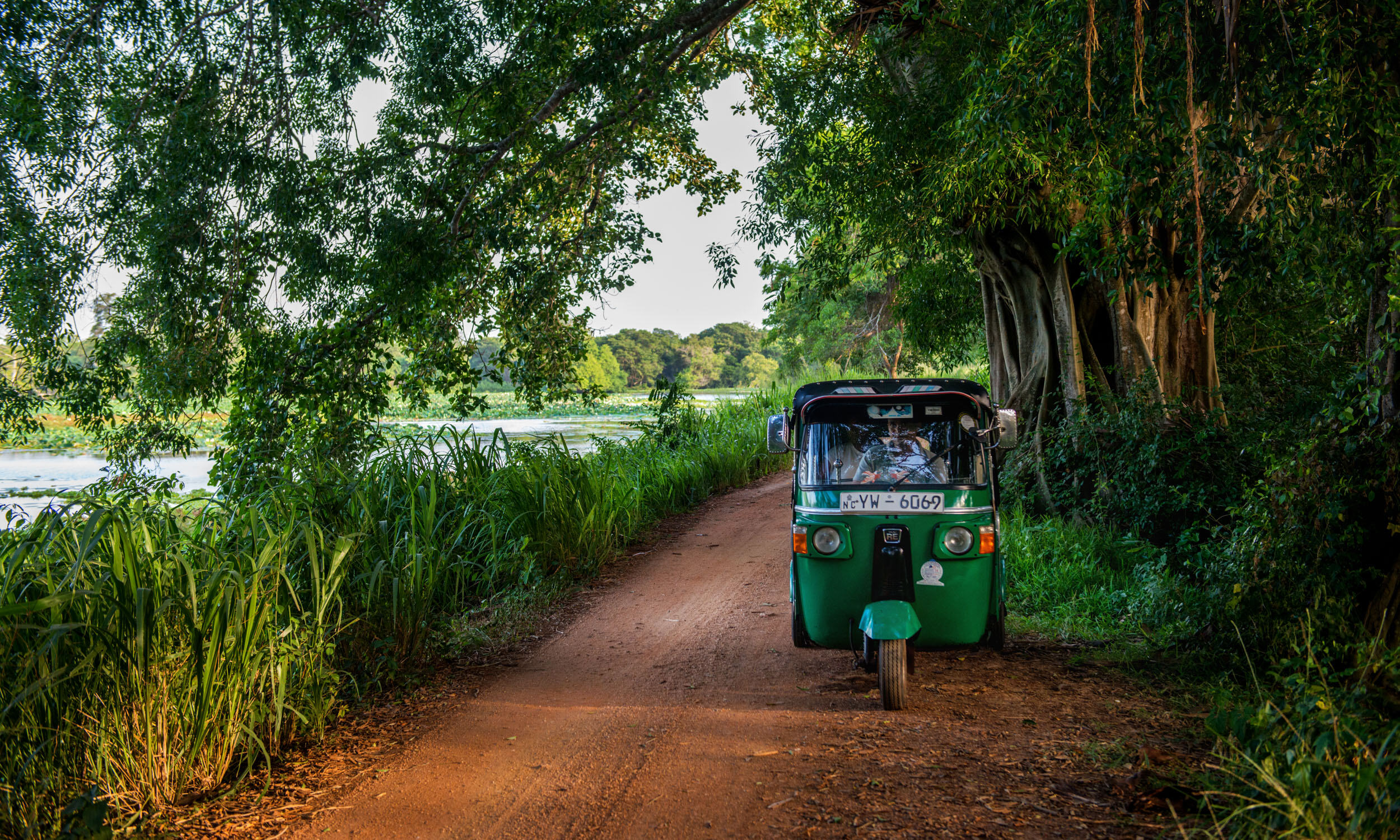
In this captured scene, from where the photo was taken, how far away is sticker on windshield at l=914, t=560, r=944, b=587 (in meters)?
5.26

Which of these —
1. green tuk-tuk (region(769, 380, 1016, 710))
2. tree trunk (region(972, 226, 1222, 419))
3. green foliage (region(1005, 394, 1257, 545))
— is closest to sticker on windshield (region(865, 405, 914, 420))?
green tuk-tuk (region(769, 380, 1016, 710))

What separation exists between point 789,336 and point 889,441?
23.6 m

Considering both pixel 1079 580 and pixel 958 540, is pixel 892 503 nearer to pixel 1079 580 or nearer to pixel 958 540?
pixel 958 540

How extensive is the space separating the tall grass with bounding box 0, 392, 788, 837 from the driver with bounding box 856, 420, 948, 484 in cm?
313

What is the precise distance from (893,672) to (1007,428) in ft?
5.55

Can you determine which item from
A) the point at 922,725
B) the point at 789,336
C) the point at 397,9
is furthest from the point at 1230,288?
the point at 789,336

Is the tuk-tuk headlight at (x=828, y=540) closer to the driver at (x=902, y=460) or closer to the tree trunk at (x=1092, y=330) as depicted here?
the driver at (x=902, y=460)

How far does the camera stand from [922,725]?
4.88 metres

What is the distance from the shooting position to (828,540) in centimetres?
534

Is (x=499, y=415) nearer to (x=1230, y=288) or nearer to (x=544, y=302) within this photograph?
(x=544, y=302)

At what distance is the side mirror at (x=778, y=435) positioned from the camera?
572cm

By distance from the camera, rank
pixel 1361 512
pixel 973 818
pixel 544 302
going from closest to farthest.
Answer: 1. pixel 973 818
2. pixel 1361 512
3. pixel 544 302

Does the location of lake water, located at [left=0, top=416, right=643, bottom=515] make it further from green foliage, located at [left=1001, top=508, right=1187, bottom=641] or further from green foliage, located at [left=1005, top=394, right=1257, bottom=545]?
green foliage, located at [left=1005, top=394, right=1257, bottom=545]

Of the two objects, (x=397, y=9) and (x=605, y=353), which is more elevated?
(x=397, y=9)
